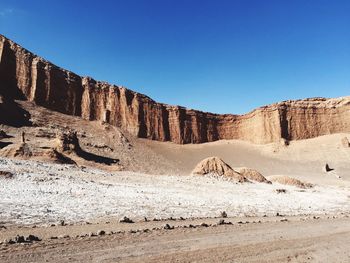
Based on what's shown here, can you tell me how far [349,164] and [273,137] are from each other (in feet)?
75.0

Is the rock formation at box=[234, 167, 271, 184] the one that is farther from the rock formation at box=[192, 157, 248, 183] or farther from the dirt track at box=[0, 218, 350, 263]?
the dirt track at box=[0, 218, 350, 263]

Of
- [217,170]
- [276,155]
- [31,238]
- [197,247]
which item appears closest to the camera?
[31,238]

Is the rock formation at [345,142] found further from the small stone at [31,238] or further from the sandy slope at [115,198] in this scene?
the small stone at [31,238]

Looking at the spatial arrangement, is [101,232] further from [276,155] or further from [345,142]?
[345,142]

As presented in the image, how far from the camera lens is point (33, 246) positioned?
8.16 m

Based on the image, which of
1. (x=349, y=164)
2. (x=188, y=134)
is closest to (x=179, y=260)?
(x=349, y=164)

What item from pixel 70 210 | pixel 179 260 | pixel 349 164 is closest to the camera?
pixel 179 260

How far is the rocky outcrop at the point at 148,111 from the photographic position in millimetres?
69188

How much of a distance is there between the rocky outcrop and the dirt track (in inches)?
2419

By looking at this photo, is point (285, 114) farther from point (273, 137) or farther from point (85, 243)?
point (85, 243)

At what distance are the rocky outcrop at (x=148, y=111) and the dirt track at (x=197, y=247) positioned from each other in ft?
202

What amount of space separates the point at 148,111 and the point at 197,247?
8235 cm

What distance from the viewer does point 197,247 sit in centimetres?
913

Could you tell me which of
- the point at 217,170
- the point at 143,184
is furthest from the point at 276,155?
the point at 143,184
